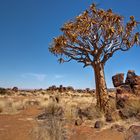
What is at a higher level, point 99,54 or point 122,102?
point 99,54

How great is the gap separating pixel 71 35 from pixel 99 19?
5.57 ft

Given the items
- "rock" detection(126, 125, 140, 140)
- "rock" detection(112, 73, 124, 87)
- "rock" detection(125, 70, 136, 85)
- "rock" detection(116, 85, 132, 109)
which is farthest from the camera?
"rock" detection(112, 73, 124, 87)

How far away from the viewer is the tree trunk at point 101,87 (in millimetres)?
13164

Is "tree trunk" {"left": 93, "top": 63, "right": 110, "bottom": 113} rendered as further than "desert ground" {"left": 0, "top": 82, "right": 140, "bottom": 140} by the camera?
Yes

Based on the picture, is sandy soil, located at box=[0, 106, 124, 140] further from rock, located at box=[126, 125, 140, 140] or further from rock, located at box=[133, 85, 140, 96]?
rock, located at box=[133, 85, 140, 96]

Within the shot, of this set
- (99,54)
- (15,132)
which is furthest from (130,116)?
(15,132)

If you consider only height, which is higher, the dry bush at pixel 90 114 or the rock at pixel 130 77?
the rock at pixel 130 77

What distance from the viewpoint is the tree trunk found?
1316cm

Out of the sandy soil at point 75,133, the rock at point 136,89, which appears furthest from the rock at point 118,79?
the sandy soil at point 75,133

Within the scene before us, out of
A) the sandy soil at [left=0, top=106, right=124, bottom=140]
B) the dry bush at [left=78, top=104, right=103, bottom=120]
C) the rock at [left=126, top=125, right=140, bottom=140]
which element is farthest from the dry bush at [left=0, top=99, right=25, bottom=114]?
the rock at [left=126, top=125, right=140, bottom=140]

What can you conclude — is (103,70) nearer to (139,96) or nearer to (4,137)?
(139,96)

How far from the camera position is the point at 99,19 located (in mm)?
13930

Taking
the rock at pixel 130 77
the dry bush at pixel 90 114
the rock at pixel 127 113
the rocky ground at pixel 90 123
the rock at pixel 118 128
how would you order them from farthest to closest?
1. the rock at pixel 130 77
2. the dry bush at pixel 90 114
3. the rock at pixel 127 113
4. the rock at pixel 118 128
5. the rocky ground at pixel 90 123

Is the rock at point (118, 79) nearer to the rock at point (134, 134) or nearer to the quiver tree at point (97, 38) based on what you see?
the quiver tree at point (97, 38)
